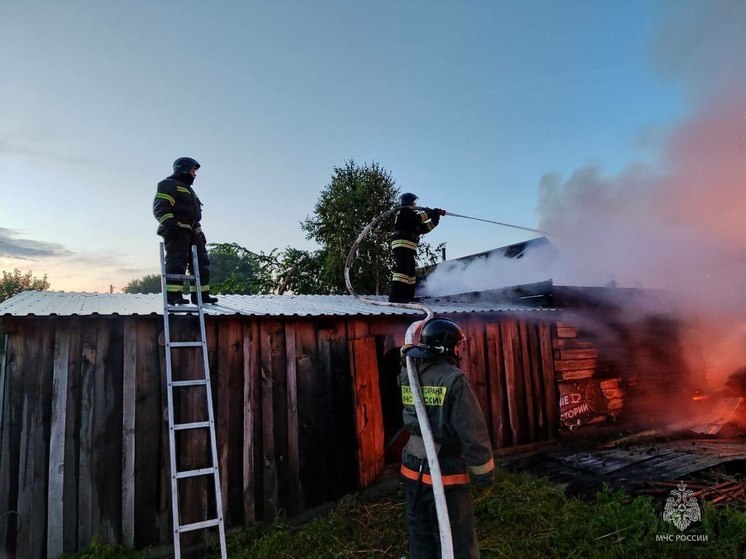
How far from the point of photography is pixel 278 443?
242 inches

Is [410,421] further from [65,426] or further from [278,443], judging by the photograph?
[65,426]

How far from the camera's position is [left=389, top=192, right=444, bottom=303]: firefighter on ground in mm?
8055

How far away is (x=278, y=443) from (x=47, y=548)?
2735 millimetres

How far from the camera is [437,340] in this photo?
3648mm

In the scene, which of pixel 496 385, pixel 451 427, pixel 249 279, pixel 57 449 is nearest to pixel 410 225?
pixel 496 385

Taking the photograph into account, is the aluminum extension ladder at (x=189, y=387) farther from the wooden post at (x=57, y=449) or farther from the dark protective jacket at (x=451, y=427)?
the dark protective jacket at (x=451, y=427)

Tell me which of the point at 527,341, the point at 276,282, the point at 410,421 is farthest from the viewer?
the point at 276,282

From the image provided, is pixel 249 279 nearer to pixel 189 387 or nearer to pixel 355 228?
pixel 355 228

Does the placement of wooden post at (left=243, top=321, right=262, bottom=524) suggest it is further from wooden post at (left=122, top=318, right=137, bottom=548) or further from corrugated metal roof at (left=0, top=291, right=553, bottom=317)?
wooden post at (left=122, top=318, right=137, bottom=548)

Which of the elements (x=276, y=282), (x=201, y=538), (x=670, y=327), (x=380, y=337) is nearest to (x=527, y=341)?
(x=380, y=337)

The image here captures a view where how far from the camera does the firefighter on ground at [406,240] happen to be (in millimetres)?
8055

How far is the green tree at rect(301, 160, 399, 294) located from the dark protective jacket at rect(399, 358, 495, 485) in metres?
15.8

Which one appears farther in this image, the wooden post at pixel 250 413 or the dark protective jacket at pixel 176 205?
the dark protective jacket at pixel 176 205

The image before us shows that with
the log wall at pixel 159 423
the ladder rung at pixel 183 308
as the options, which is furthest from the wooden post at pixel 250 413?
the ladder rung at pixel 183 308
